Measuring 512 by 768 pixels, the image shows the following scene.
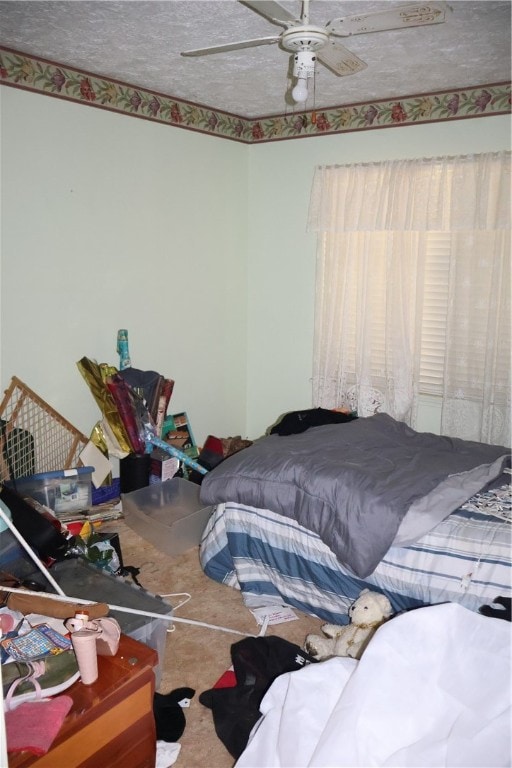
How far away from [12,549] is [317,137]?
326 centimetres

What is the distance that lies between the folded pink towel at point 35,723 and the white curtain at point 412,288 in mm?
2946

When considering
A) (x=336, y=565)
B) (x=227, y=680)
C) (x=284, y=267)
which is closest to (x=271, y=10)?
(x=336, y=565)

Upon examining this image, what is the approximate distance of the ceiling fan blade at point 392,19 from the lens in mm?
1791

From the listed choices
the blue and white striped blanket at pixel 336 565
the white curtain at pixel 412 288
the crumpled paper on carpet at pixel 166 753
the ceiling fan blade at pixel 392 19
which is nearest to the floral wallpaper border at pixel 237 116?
the white curtain at pixel 412 288

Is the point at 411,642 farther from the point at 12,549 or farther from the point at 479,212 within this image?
the point at 479,212

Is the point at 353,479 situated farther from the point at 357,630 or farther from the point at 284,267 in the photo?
the point at 284,267

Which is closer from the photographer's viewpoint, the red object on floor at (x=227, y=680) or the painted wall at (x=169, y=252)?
the red object on floor at (x=227, y=680)

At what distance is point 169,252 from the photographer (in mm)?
3986

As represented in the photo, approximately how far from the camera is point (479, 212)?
3459mm

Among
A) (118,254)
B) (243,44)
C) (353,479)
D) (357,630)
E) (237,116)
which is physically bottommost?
(357,630)

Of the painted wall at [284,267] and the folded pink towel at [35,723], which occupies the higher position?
the painted wall at [284,267]

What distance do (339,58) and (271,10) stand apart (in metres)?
0.46

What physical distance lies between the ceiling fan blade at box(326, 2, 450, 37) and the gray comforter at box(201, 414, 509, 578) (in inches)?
66.6

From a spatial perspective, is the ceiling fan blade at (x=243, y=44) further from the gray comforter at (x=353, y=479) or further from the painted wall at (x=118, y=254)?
the gray comforter at (x=353, y=479)
